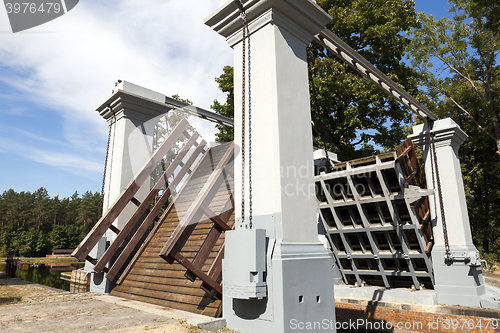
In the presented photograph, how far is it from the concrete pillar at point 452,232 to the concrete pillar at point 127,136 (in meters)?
7.01

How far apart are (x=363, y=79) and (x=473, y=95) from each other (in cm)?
1140

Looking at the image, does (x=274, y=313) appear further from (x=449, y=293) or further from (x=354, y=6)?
(x=354, y=6)

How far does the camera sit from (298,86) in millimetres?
4066

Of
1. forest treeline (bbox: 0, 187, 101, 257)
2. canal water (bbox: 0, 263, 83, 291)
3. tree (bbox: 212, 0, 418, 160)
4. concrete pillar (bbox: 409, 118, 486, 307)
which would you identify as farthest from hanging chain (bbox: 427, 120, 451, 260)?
forest treeline (bbox: 0, 187, 101, 257)

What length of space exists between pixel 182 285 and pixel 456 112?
872 inches

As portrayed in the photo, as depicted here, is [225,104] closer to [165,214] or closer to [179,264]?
[165,214]

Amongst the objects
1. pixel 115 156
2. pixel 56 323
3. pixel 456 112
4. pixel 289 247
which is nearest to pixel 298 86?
pixel 289 247

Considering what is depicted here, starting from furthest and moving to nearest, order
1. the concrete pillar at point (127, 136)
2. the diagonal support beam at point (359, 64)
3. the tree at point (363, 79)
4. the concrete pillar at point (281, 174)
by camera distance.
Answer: the tree at point (363, 79), the concrete pillar at point (127, 136), the diagonal support beam at point (359, 64), the concrete pillar at point (281, 174)

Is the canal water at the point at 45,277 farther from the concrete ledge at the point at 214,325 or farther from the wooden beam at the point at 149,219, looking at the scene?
the concrete ledge at the point at 214,325

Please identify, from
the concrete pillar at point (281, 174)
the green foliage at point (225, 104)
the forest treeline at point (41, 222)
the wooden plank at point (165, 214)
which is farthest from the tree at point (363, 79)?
the forest treeline at point (41, 222)

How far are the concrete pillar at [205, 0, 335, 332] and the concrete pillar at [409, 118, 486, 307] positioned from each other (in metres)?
5.34

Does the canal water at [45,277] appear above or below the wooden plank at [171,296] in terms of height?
below

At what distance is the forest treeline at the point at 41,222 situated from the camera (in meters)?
47.2

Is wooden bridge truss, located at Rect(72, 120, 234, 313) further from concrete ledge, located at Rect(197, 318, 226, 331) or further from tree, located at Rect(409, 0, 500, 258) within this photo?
tree, located at Rect(409, 0, 500, 258)
